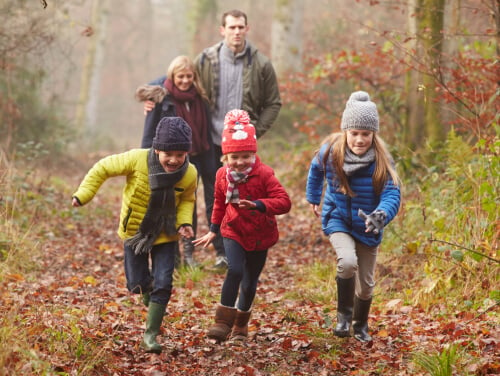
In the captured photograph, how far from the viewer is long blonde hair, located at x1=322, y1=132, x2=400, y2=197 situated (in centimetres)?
504

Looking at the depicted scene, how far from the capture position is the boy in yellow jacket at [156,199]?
493 centimetres

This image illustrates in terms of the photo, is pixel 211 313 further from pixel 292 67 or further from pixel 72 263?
pixel 292 67

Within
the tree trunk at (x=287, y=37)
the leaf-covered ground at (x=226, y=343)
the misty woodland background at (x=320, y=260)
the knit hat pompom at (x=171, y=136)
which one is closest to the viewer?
the leaf-covered ground at (x=226, y=343)

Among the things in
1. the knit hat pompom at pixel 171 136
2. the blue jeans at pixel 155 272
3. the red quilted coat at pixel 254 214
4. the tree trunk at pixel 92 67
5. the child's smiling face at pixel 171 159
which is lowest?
the blue jeans at pixel 155 272

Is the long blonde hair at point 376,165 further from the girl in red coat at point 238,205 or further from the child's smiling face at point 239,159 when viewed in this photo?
the child's smiling face at point 239,159

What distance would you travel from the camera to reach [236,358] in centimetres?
484

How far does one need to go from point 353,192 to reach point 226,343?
1.63 m

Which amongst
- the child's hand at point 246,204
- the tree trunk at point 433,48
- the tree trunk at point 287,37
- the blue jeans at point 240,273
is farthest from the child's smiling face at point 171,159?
the tree trunk at point 287,37

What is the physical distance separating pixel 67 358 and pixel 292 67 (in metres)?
12.0

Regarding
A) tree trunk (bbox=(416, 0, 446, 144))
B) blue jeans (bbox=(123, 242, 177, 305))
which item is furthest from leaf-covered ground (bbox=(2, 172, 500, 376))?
tree trunk (bbox=(416, 0, 446, 144))

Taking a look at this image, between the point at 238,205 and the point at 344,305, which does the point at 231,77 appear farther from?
the point at 344,305

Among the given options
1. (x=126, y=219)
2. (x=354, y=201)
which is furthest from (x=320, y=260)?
(x=126, y=219)

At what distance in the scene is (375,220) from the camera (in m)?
4.67

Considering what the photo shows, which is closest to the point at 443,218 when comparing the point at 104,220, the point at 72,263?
the point at 72,263
